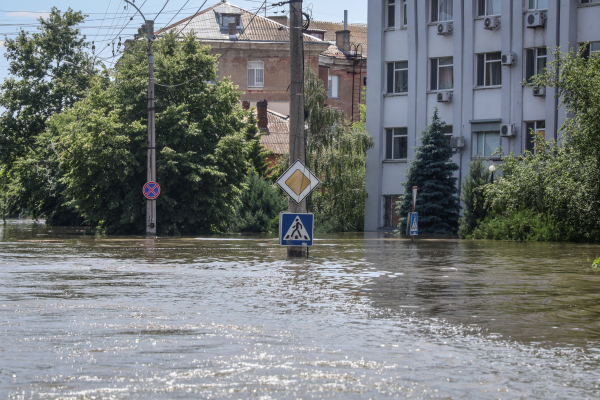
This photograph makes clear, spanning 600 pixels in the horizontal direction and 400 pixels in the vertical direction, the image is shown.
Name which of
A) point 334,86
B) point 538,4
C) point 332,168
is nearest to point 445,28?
point 538,4

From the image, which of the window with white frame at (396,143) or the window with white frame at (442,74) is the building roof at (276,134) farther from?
the window with white frame at (442,74)

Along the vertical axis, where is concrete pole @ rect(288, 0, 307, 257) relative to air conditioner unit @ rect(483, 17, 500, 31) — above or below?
below

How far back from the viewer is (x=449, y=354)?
664cm

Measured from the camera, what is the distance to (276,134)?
218 ft

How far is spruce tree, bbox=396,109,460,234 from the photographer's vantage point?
37750mm

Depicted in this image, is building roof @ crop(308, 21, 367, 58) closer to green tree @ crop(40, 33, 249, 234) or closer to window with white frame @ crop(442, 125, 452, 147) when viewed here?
window with white frame @ crop(442, 125, 452, 147)

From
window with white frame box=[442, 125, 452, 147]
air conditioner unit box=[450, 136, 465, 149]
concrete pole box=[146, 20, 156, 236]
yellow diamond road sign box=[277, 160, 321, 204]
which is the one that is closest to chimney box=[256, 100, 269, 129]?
window with white frame box=[442, 125, 452, 147]

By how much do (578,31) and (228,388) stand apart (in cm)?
3512

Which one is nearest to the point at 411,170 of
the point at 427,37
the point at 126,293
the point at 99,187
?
the point at 427,37

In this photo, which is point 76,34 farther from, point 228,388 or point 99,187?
point 228,388

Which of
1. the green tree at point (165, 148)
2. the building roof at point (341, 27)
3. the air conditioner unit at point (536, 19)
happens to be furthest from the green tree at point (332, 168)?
the building roof at point (341, 27)

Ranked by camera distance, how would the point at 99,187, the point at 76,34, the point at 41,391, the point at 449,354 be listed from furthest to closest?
1. the point at 76,34
2. the point at 99,187
3. the point at 449,354
4. the point at 41,391

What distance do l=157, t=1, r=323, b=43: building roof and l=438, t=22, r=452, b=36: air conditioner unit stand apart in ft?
92.8

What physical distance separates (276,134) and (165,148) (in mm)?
28587
